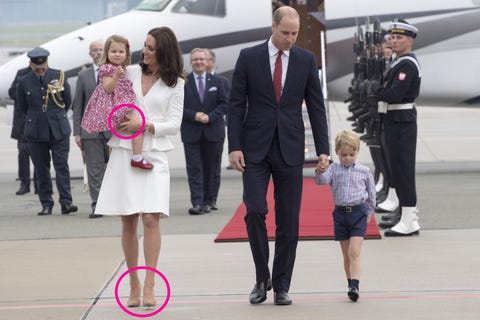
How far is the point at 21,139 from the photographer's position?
1448 centimetres

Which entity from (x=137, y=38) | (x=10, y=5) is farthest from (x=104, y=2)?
(x=137, y=38)

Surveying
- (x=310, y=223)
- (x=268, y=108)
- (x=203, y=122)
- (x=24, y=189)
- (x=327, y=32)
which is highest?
(x=268, y=108)

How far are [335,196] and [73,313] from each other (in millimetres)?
1815

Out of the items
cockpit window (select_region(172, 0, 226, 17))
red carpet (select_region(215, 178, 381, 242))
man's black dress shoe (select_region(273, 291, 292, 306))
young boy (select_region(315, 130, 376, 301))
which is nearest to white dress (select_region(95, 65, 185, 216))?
man's black dress shoe (select_region(273, 291, 292, 306))

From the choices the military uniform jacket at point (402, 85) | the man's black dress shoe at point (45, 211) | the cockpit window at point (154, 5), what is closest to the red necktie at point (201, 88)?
the man's black dress shoe at point (45, 211)

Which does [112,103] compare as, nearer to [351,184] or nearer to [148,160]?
[148,160]

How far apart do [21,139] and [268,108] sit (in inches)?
297

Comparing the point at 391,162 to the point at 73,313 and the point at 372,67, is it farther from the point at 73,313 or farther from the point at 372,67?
the point at 73,313

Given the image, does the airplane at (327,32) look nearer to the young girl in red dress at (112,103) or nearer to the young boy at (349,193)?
the young boy at (349,193)

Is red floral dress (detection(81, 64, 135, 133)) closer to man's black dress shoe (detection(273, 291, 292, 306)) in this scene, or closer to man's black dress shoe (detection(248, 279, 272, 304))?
man's black dress shoe (detection(248, 279, 272, 304))

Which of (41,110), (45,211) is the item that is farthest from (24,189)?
(41,110)

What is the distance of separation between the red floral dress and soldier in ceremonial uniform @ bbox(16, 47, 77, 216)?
16.2 feet

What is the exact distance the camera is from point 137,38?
16.0 meters

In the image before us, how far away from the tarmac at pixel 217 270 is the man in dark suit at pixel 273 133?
33 centimetres
